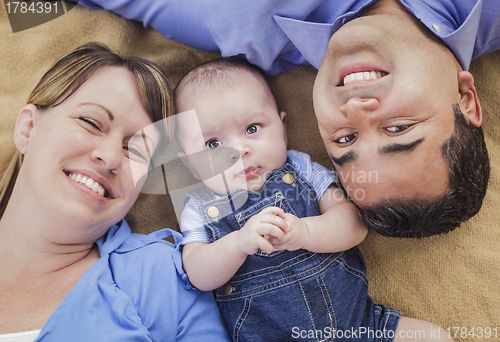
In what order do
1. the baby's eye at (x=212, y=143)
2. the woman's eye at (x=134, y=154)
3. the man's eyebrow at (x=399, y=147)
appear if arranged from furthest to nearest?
the baby's eye at (x=212, y=143)
the woman's eye at (x=134, y=154)
the man's eyebrow at (x=399, y=147)

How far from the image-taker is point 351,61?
3.34ft

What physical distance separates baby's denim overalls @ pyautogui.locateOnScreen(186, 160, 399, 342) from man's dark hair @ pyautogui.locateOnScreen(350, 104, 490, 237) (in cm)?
22

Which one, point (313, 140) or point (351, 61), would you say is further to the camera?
point (313, 140)

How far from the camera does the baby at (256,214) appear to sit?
1148mm

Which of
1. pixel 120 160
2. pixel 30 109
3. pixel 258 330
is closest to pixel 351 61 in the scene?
pixel 120 160

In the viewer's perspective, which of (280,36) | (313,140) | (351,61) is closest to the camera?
(351,61)

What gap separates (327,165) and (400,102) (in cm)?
55

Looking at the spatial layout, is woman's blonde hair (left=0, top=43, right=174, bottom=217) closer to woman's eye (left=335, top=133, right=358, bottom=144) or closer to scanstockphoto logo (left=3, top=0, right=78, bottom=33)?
scanstockphoto logo (left=3, top=0, right=78, bottom=33)

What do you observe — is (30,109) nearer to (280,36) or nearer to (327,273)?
(280,36)

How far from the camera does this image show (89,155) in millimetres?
1104

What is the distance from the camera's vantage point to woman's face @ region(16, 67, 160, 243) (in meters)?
1.07

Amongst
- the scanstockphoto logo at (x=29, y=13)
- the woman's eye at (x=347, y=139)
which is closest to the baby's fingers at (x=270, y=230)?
the woman's eye at (x=347, y=139)

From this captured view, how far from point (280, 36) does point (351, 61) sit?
0.38m

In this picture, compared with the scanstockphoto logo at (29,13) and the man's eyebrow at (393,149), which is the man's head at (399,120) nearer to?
the man's eyebrow at (393,149)
